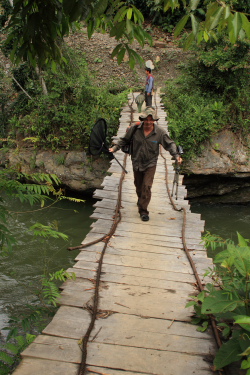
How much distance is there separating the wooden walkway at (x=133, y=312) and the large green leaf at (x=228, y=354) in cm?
24

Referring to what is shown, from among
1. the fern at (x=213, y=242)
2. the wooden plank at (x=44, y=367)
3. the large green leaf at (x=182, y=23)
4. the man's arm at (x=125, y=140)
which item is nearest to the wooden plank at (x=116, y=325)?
the wooden plank at (x=44, y=367)

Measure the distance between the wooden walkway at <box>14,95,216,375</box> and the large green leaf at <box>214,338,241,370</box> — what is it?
0.78 feet

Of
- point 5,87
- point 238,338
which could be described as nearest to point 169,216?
point 238,338

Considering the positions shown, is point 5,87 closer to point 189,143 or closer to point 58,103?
point 58,103

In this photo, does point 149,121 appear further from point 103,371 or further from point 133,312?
point 103,371

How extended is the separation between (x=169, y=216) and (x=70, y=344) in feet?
9.98

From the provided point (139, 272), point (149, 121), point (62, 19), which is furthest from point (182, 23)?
point (149, 121)

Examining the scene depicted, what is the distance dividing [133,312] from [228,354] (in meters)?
1.04

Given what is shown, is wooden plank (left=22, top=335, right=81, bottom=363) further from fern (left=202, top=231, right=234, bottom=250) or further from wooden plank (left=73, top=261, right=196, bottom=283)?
fern (left=202, top=231, right=234, bottom=250)

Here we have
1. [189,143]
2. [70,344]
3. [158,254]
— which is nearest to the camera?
[70,344]

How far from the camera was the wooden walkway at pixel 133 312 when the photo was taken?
262cm

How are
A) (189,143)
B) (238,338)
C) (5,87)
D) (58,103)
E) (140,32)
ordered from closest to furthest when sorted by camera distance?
(238,338) < (140,32) < (189,143) < (58,103) < (5,87)

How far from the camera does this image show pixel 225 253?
2.65 metres

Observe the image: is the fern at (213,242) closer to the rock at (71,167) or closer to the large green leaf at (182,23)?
the large green leaf at (182,23)
